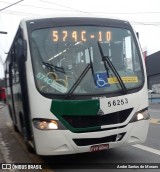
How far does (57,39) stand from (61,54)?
34 centimetres

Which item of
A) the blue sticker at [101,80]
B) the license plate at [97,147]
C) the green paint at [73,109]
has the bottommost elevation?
the license plate at [97,147]

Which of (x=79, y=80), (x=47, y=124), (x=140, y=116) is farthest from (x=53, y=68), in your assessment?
(x=140, y=116)

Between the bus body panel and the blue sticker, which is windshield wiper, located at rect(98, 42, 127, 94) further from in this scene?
the bus body panel

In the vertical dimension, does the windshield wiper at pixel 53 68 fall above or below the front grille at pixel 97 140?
above

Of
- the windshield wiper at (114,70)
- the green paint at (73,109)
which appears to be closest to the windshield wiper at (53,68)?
the green paint at (73,109)

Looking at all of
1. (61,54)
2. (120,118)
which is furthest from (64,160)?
(61,54)

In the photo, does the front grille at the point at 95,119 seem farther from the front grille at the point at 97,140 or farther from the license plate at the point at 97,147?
the license plate at the point at 97,147

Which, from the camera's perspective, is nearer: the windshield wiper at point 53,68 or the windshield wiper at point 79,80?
the windshield wiper at point 79,80

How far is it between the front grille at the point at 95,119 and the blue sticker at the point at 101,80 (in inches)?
23.3

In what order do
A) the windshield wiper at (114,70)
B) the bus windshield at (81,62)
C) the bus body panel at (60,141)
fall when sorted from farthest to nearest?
the windshield wiper at (114,70) < the bus windshield at (81,62) < the bus body panel at (60,141)

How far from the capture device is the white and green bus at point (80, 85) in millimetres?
7508

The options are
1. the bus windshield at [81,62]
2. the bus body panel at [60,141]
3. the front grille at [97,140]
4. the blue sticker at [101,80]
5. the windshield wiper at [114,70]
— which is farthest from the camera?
the windshield wiper at [114,70]

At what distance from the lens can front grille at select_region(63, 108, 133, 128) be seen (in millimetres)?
7527

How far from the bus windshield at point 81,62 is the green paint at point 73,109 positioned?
187 millimetres
